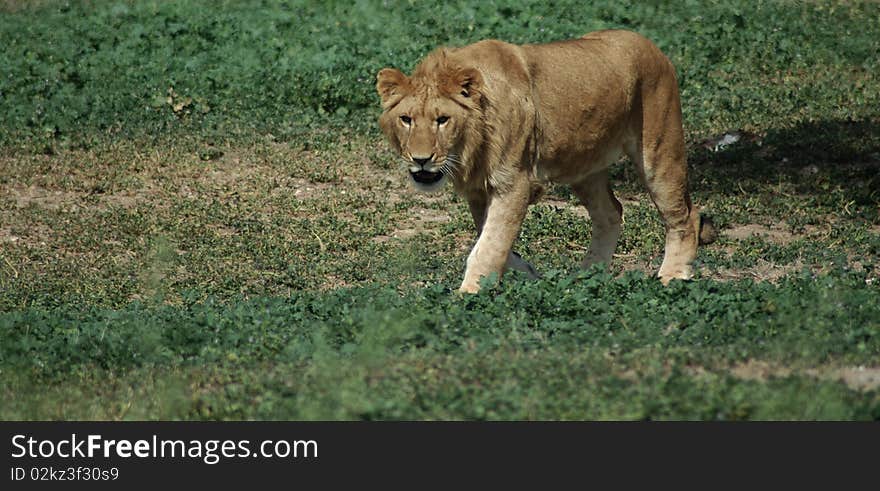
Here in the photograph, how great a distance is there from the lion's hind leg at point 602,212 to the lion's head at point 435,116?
1835 millimetres

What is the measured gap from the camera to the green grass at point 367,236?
6.76 metres

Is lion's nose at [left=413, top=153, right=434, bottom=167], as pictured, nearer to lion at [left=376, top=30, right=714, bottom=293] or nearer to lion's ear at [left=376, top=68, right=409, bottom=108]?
lion at [left=376, top=30, right=714, bottom=293]

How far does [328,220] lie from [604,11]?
6.59m

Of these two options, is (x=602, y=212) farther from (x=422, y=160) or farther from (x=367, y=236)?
(x=367, y=236)

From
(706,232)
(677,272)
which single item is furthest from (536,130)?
(706,232)

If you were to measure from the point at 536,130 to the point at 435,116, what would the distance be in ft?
2.72

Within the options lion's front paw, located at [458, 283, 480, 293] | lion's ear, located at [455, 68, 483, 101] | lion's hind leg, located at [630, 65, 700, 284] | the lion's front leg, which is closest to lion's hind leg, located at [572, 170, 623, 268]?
lion's hind leg, located at [630, 65, 700, 284]

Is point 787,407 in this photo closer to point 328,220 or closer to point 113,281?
point 113,281

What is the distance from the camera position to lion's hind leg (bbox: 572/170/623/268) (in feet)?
34.5

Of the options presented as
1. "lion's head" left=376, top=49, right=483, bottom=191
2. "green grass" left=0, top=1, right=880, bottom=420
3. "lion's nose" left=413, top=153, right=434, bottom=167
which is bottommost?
"green grass" left=0, top=1, right=880, bottom=420

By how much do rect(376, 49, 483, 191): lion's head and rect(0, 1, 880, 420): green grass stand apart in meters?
0.82

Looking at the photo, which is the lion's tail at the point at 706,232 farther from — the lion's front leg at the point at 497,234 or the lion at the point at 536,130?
the lion's front leg at the point at 497,234

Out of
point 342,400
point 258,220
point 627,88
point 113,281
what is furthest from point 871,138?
point 342,400

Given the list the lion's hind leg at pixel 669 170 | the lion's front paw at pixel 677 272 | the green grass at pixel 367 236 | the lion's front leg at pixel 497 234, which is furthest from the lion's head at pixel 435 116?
the lion's front paw at pixel 677 272
